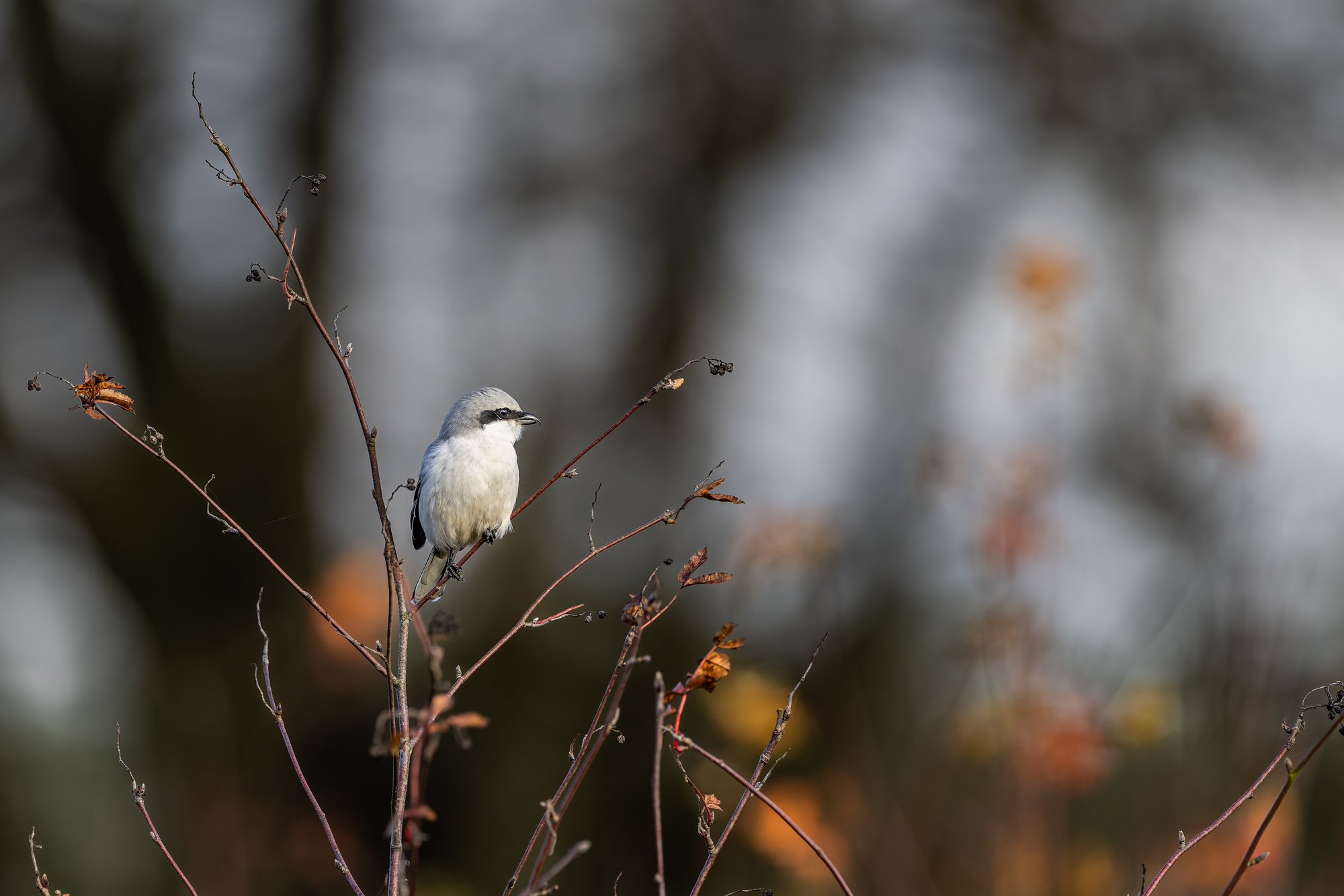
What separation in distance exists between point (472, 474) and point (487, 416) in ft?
0.56

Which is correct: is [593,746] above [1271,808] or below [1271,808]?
above

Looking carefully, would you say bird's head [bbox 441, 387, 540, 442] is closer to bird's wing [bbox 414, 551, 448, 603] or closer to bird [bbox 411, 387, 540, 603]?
bird [bbox 411, 387, 540, 603]

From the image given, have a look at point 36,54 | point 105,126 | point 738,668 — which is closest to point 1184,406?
point 738,668

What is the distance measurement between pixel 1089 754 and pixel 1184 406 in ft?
4.76

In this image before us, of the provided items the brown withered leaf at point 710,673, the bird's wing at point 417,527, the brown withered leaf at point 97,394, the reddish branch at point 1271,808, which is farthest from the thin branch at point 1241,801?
the bird's wing at point 417,527

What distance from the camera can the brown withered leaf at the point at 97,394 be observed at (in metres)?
1.57

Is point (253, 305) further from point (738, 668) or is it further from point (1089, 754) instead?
point (1089, 754)

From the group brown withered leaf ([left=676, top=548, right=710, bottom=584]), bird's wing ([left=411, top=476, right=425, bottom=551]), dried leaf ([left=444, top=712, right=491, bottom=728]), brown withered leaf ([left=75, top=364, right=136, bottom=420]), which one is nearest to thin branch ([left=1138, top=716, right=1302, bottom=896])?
brown withered leaf ([left=676, top=548, right=710, bottom=584])

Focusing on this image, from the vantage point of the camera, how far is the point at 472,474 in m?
2.51

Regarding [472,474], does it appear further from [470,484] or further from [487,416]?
[487,416]

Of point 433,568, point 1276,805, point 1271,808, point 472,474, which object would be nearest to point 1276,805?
point 1276,805

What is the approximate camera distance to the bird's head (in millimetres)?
2494

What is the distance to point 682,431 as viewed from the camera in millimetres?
7727

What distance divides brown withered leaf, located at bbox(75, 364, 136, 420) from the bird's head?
949 millimetres
